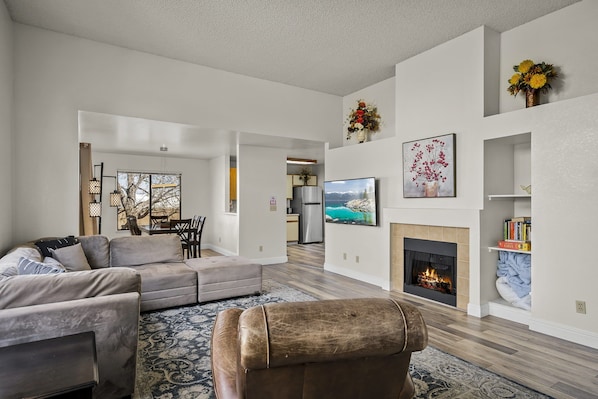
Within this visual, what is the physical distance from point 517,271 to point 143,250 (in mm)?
4611

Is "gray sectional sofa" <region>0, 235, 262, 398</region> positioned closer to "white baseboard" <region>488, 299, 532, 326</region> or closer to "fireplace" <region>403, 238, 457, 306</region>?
"fireplace" <region>403, 238, 457, 306</region>

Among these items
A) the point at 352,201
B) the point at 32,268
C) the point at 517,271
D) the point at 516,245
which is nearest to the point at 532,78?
the point at 516,245

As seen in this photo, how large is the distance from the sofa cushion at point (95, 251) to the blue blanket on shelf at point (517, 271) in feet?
15.8

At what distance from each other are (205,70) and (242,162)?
2.07m

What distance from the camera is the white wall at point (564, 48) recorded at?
3.36m

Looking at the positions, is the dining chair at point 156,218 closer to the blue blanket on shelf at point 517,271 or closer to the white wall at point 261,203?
the white wall at point 261,203

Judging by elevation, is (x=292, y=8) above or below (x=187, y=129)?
above

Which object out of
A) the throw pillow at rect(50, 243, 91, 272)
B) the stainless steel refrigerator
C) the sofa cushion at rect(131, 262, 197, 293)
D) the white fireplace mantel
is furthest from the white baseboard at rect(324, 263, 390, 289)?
the stainless steel refrigerator

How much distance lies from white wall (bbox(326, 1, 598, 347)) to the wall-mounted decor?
102 millimetres

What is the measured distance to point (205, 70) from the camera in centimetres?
510

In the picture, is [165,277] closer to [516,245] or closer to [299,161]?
[516,245]

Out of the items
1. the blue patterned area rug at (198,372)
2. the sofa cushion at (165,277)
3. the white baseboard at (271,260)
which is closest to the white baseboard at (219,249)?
the white baseboard at (271,260)

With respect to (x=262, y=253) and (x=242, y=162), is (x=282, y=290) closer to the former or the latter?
(x=262, y=253)

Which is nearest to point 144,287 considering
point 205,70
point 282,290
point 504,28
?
point 282,290
